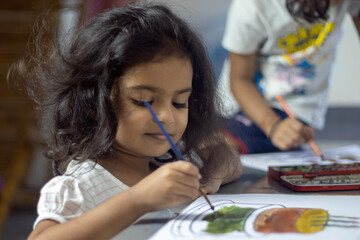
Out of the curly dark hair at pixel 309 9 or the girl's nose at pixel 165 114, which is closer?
the girl's nose at pixel 165 114

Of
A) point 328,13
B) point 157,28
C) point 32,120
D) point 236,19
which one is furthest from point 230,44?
point 32,120

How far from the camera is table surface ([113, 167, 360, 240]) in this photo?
503 mm

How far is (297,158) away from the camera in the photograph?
0.87 meters

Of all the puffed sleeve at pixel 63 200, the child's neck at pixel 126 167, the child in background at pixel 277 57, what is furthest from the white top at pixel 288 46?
the puffed sleeve at pixel 63 200

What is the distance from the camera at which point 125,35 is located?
1.93 feet

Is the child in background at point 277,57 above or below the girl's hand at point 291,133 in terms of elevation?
above

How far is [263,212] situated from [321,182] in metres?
0.16

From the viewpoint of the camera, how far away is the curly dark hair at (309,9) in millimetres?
957

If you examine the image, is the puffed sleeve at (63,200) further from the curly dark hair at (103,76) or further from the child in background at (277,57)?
the child in background at (277,57)

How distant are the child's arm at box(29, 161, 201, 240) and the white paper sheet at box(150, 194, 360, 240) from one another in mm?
28

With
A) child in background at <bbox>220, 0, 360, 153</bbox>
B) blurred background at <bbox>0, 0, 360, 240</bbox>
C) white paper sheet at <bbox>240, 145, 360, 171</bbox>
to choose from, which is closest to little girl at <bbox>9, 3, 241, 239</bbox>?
white paper sheet at <bbox>240, 145, 360, 171</bbox>

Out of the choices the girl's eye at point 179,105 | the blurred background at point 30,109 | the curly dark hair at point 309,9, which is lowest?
the blurred background at point 30,109

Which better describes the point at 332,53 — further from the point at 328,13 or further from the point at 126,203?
the point at 126,203

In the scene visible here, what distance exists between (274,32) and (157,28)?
468 mm
